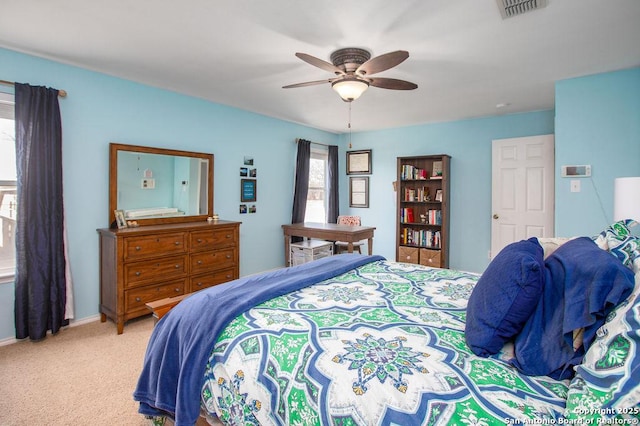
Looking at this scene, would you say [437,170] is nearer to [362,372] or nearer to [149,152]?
[149,152]

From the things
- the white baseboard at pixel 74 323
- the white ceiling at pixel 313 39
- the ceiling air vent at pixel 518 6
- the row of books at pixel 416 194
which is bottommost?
the white baseboard at pixel 74 323

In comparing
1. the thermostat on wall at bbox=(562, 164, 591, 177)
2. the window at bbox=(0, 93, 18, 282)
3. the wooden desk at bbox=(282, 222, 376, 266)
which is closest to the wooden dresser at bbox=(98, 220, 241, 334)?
the window at bbox=(0, 93, 18, 282)

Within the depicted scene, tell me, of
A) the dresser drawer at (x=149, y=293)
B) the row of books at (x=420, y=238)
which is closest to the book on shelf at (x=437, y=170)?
the row of books at (x=420, y=238)

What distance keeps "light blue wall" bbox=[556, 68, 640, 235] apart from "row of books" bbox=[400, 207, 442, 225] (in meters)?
1.81

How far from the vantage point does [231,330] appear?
1.42 meters

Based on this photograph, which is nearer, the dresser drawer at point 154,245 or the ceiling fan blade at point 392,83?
the ceiling fan blade at point 392,83

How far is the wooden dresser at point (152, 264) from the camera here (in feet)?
9.63

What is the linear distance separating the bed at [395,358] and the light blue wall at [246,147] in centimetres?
214

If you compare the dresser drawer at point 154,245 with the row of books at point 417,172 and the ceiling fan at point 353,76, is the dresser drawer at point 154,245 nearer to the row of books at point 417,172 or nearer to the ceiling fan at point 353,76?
the ceiling fan at point 353,76

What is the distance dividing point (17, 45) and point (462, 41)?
11.4ft

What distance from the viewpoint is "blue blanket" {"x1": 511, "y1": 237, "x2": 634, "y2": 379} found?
38.3 inches

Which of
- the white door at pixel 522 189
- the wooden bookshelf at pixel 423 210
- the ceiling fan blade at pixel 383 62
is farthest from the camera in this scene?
the wooden bookshelf at pixel 423 210

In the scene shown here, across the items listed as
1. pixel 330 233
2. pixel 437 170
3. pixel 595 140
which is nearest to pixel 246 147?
pixel 330 233

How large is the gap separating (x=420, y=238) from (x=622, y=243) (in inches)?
158
